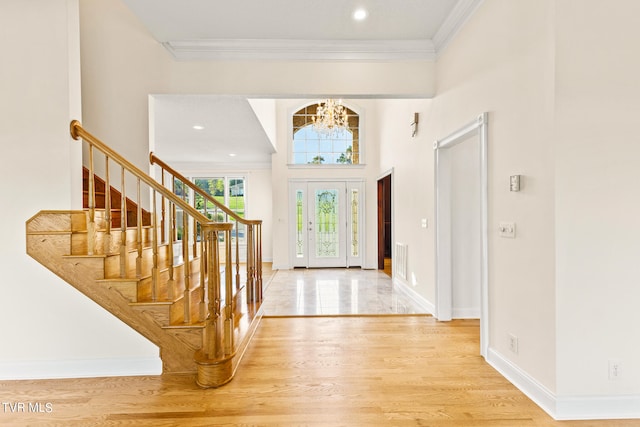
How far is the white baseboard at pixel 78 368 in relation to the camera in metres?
2.43

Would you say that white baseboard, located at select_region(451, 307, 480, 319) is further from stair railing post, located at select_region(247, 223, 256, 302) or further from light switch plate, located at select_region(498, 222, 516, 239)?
stair railing post, located at select_region(247, 223, 256, 302)

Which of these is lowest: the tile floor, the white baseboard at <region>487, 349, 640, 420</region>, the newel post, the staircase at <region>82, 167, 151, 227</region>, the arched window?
the tile floor

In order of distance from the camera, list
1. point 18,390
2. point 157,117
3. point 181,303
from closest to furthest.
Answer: point 18,390
point 181,303
point 157,117

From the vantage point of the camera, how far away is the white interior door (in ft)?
24.1

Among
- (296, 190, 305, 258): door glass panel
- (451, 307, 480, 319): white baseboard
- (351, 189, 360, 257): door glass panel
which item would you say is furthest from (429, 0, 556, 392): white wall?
(296, 190, 305, 258): door glass panel

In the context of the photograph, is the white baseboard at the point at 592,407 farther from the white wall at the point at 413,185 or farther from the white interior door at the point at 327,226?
the white interior door at the point at 327,226

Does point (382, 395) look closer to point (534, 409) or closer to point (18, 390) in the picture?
point (534, 409)

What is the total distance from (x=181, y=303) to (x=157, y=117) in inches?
128

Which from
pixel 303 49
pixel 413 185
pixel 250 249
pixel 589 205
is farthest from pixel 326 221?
pixel 589 205

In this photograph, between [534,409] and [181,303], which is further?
[181,303]

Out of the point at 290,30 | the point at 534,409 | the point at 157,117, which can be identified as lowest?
the point at 534,409

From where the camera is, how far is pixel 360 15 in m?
2.98

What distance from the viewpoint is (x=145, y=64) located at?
343 centimetres

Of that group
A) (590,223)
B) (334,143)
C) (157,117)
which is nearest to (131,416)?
(590,223)
